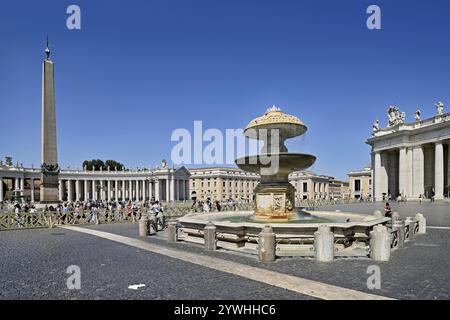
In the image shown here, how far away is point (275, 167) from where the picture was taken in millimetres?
14141

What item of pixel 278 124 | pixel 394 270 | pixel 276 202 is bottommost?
pixel 394 270

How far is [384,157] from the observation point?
61594 mm

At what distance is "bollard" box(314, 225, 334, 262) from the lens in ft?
30.4

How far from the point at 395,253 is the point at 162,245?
8157 mm

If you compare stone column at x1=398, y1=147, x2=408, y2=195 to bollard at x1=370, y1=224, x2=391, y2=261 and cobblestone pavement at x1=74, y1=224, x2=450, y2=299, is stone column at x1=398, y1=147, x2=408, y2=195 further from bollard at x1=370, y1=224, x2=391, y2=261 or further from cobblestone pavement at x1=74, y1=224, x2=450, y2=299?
bollard at x1=370, y1=224, x2=391, y2=261

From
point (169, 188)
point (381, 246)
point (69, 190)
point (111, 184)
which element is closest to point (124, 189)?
point (111, 184)

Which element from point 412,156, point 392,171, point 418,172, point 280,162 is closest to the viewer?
point 280,162

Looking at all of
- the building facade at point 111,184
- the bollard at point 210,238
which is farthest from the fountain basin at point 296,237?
the building facade at point 111,184

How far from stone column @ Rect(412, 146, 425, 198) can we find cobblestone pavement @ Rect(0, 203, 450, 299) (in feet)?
155

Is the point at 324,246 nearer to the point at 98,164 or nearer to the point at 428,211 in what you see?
the point at 428,211

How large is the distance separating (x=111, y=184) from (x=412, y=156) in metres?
87.0

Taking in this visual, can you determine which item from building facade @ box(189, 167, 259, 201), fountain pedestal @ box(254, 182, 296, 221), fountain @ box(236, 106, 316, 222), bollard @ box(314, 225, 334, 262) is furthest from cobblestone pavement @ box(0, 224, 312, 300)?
building facade @ box(189, 167, 259, 201)

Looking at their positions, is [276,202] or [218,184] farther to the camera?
[218,184]
